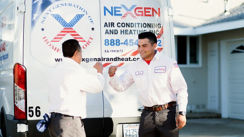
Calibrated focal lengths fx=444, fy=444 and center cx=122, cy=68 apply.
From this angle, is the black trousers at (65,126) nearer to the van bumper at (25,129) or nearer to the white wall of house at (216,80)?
the van bumper at (25,129)

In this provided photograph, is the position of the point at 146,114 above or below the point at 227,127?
above

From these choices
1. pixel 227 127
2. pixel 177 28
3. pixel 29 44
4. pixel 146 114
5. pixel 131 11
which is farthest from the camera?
pixel 177 28

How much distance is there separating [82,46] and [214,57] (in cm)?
944

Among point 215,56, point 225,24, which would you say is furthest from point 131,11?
point 215,56

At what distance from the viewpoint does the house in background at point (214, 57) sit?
1369cm

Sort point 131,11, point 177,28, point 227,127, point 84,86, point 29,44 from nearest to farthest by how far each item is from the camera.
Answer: point 84,86
point 29,44
point 131,11
point 227,127
point 177,28

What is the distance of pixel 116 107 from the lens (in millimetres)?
6215

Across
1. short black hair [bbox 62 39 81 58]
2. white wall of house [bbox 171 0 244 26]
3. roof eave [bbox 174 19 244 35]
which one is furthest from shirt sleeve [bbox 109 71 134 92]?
white wall of house [bbox 171 0 244 26]

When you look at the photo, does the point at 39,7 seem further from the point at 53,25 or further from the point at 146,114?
the point at 146,114

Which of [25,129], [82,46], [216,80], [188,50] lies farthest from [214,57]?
[25,129]

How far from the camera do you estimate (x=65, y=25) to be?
238 inches

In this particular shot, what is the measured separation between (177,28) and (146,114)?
9.80m

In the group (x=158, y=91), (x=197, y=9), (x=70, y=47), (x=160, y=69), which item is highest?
(x=197, y=9)

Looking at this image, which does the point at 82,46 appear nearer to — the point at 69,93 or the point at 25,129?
the point at 25,129
